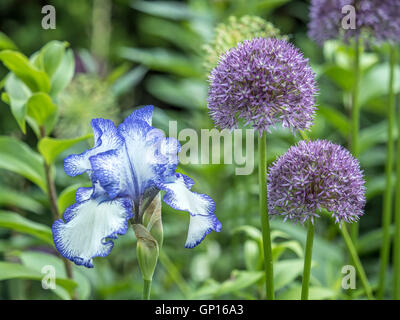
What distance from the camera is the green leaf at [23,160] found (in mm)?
808

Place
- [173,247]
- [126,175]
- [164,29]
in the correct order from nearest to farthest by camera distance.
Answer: [126,175], [173,247], [164,29]

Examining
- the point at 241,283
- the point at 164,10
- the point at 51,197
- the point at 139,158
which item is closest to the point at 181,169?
the point at 139,158

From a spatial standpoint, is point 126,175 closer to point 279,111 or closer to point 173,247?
point 279,111

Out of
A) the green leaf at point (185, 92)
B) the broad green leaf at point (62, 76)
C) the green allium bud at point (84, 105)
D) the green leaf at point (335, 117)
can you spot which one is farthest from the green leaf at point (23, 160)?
the green leaf at point (185, 92)

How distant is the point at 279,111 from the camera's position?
1.67ft

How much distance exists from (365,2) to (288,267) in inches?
16.7

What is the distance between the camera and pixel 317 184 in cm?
51

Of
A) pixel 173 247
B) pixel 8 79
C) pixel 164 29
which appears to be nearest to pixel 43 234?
pixel 8 79

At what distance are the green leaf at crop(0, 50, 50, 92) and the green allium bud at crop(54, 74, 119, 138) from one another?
0.38 meters

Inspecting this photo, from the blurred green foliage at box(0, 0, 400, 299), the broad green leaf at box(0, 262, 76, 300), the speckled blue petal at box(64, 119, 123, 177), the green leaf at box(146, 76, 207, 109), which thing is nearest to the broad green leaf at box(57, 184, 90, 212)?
the blurred green foliage at box(0, 0, 400, 299)

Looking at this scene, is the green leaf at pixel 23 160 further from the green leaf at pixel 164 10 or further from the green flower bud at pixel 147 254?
the green leaf at pixel 164 10

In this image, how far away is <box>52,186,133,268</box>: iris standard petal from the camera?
0.44 metres

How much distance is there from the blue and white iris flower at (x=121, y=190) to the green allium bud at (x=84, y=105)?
660 mm
